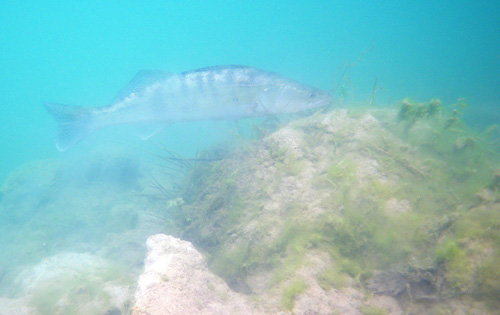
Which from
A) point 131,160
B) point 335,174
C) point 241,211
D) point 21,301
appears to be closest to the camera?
point 335,174

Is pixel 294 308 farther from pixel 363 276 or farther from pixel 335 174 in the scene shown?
pixel 335 174

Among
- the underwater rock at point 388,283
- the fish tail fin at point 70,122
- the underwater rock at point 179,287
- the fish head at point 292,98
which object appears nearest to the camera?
the underwater rock at point 179,287

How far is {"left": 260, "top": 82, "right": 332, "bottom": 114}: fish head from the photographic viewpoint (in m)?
5.27

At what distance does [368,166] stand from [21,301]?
5370 millimetres

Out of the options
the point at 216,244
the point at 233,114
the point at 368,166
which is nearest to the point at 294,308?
the point at 216,244

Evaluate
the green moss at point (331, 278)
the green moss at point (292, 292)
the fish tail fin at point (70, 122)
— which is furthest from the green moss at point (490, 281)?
the fish tail fin at point (70, 122)

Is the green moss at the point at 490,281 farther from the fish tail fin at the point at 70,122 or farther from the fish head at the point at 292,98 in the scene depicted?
the fish tail fin at the point at 70,122

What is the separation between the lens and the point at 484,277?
1688mm

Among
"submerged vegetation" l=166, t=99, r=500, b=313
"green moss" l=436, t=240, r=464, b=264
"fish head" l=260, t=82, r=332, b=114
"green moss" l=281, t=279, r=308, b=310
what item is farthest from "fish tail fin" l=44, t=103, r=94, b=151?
"green moss" l=436, t=240, r=464, b=264

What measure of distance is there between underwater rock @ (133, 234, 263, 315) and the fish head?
3856mm

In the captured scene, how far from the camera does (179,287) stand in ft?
6.79

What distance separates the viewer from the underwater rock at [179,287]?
5.98ft

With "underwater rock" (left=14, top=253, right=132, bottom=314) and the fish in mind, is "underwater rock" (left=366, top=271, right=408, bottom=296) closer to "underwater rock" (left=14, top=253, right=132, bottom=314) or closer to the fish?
"underwater rock" (left=14, top=253, right=132, bottom=314)

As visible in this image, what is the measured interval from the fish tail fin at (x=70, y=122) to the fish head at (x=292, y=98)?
15.8ft
